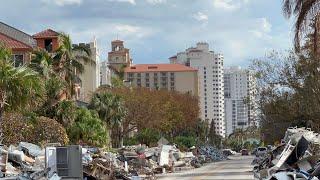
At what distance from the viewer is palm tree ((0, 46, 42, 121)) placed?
87.9 ft

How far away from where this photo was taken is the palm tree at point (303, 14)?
707 inches

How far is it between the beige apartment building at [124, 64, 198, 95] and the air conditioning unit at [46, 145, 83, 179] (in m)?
136

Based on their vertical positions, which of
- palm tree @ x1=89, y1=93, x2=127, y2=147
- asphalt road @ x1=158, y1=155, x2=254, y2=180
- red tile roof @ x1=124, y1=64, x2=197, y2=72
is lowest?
asphalt road @ x1=158, y1=155, x2=254, y2=180

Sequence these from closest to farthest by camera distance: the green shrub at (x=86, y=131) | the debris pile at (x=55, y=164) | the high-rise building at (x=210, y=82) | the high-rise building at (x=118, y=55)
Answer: the debris pile at (x=55, y=164)
the green shrub at (x=86, y=131)
the high-rise building at (x=118, y=55)
the high-rise building at (x=210, y=82)

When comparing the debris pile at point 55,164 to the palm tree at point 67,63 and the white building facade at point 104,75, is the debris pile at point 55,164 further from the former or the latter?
the white building facade at point 104,75

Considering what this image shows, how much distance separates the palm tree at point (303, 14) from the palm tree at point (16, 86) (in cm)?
1253

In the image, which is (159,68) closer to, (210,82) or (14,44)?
(210,82)

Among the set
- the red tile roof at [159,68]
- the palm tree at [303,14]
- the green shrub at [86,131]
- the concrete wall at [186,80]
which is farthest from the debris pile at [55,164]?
the red tile roof at [159,68]

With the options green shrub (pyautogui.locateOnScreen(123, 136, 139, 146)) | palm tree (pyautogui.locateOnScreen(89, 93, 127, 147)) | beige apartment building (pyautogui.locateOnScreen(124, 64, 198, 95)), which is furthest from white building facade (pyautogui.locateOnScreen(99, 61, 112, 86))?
palm tree (pyautogui.locateOnScreen(89, 93, 127, 147))

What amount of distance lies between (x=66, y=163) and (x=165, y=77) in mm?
142139

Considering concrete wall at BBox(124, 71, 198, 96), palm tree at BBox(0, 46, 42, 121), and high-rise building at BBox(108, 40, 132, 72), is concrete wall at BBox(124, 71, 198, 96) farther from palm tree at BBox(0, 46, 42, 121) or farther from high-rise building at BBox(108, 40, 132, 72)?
palm tree at BBox(0, 46, 42, 121)

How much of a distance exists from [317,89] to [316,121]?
14.8 ft

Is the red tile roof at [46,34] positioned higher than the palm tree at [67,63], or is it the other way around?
the red tile roof at [46,34]

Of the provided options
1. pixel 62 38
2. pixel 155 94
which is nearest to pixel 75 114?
pixel 62 38
